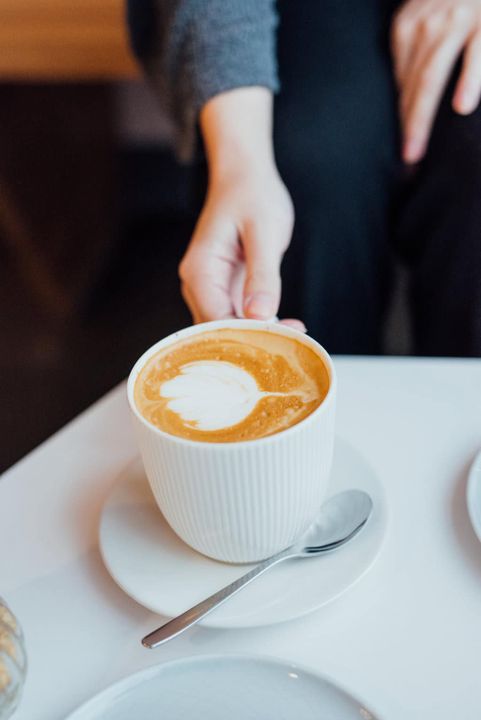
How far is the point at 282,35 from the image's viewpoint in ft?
2.58

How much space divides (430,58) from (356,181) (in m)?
0.14

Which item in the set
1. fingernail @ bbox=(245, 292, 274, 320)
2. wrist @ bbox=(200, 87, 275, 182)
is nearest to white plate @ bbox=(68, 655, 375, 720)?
fingernail @ bbox=(245, 292, 274, 320)

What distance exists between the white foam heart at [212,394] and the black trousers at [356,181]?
36cm

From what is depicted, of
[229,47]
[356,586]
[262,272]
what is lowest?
[356,586]

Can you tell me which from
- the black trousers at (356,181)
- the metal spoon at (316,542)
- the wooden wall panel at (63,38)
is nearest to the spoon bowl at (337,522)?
the metal spoon at (316,542)

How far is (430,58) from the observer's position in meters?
0.73

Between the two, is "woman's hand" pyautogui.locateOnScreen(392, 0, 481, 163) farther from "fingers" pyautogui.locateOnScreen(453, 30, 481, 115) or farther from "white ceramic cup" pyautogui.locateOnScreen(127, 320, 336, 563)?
"white ceramic cup" pyautogui.locateOnScreen(127, 320, 336, 563)

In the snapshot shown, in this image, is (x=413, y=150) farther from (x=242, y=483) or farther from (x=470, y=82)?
(x=242, y=483)

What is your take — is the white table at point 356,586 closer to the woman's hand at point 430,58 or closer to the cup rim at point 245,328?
the cup rim at point 245,328

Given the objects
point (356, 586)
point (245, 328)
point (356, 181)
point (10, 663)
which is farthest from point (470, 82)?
point (10, 663)

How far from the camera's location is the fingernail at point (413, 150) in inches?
30.2

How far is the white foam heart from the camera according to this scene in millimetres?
390

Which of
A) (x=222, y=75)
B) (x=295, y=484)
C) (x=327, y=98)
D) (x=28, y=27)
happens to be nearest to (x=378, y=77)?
(x=327, y=98)

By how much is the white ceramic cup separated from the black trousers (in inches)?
14.1
